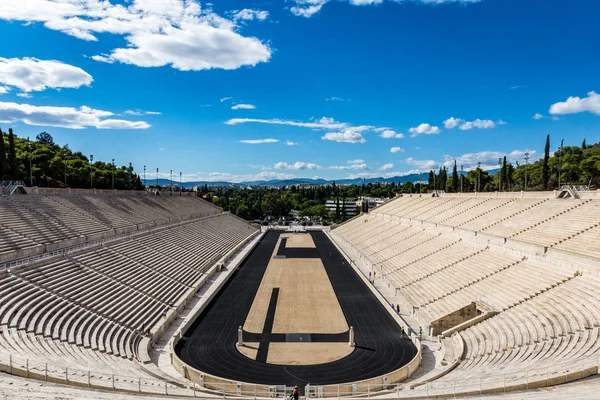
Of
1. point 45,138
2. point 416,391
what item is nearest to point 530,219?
point 416,391

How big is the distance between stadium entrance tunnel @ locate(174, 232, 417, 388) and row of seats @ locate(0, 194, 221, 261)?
10032 millimetres

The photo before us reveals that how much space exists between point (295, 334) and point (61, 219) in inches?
778

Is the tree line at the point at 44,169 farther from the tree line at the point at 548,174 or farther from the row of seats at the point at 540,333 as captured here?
the tree line at the point at 548,174

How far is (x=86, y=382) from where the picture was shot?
10.8m

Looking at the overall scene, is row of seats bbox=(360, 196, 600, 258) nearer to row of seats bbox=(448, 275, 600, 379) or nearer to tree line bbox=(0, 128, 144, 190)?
row of seats bbox=(448, 275, 600, 379)

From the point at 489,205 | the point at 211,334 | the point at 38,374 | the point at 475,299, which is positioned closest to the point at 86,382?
the point at 38,374

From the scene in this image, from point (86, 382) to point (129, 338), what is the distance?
25.0 ft

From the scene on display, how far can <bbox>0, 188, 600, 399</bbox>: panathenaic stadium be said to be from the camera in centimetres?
1244

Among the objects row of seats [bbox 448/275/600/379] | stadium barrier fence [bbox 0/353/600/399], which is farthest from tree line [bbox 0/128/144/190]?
row of seats [bbox 448/275/600/379]

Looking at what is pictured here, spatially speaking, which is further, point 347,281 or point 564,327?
point 347,281

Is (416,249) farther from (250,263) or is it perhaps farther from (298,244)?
(298,244)

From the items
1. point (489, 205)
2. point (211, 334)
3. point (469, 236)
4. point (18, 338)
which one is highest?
point (489, 205)

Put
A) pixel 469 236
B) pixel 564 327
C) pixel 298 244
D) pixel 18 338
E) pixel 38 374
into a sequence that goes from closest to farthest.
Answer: pixel 38 374
pixel 18 338
pixel 564 327
pixel 469 236
pixel 298 244

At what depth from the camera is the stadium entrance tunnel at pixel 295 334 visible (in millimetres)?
16641
